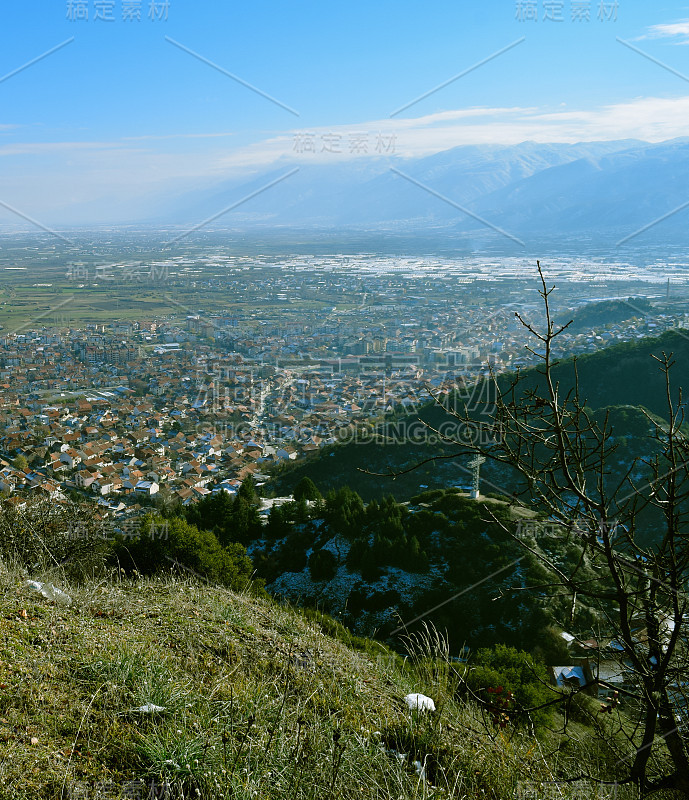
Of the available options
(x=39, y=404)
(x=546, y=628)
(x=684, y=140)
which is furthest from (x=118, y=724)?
(x=684, y=140)

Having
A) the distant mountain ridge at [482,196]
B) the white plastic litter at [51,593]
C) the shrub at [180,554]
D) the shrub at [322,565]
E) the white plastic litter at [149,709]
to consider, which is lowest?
the shrub at [322,565]

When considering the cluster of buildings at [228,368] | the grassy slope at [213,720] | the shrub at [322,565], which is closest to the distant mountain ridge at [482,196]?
the cluster of buildings at [228,368]

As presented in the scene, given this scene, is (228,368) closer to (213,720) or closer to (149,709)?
(149,709)

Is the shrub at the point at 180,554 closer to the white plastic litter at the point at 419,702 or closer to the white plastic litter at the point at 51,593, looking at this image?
the white plastic litter at the point at 51,593

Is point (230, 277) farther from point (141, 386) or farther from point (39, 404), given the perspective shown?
point (39, 404)

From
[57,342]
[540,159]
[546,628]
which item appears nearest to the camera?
[546,628]
